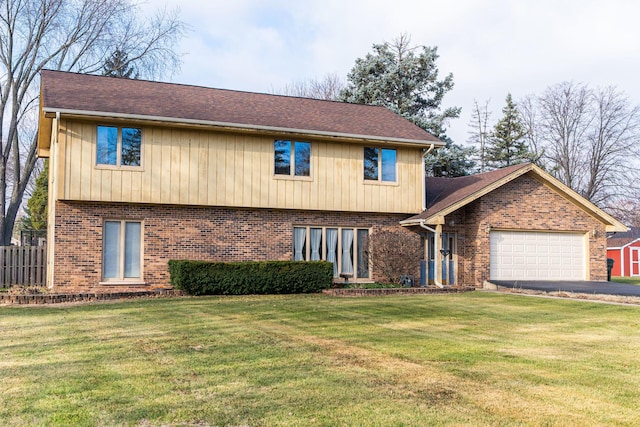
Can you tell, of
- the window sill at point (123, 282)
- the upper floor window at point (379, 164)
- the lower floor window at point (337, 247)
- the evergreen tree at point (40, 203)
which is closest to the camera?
the window sill at point (123, 282)

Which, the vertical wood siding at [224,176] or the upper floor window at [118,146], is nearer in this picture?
the vertical wood siding at [224,176]

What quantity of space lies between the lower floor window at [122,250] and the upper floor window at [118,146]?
172 centimetres

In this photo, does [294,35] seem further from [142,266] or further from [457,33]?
[142,266]

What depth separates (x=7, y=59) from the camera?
26453 millimetres

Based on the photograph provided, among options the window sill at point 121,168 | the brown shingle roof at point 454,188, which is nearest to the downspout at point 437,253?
the brown shingle roof at point 454,188

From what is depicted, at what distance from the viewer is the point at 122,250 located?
16.3 m

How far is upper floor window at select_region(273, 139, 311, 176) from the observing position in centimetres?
1778

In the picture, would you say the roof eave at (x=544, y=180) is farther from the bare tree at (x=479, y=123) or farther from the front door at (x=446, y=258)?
the bare tree at (x=479, y=123)

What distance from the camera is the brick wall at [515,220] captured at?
18.8 meters

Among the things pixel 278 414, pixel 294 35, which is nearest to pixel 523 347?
pixel 278 414

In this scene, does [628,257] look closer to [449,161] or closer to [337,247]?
[449,161]

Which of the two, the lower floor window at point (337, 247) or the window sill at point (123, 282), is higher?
the lower floor window at point (337, 247)

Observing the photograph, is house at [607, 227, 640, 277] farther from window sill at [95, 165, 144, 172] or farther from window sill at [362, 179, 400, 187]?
window sill at [95, 165, 144, 172]

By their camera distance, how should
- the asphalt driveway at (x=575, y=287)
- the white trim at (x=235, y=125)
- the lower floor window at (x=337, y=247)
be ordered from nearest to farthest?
the white trim at (x=235, y=125) < the asphalt driveway at (x=575, y=287) < the lower floor window at (x=337, y=247)
